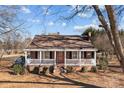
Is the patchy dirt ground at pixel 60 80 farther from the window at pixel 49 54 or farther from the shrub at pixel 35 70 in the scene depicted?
the window at pixel 49 54

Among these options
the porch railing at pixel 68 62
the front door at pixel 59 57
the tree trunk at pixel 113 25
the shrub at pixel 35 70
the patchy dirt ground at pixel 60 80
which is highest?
the tree trunk at pixel 113 25

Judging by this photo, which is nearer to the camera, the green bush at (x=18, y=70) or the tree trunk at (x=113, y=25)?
the tree trunk at (x=113, y=25)

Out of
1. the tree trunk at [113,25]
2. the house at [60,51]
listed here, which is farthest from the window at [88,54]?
the tree trunk at [113,25]

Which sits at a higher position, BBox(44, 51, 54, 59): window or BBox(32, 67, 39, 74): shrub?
BBox(44, 51, 54, 59): window

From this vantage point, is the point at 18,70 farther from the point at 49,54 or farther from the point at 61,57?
the point at 61,57

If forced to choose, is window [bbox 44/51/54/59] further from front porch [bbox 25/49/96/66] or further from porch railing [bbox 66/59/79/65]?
porch railing [bbox 66/59/79/65]

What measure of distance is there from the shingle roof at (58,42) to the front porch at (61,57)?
31 centimetres

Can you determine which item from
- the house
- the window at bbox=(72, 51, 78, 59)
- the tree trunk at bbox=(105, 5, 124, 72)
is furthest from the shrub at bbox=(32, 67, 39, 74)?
the tree trunk at bbox=(105, 5, 124, 72)

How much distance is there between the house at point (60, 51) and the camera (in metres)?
18.5

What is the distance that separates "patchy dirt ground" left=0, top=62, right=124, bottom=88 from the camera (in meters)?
12.6

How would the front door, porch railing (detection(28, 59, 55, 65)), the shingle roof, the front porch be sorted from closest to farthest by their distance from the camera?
porch railing (detection(28, 59, 55, 65)) < the front porch < the shingle roof < the front door

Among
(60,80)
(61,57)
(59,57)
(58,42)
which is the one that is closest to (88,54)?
(61,57)

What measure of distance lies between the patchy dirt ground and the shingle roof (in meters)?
2.64

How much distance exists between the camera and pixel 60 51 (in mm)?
19562
